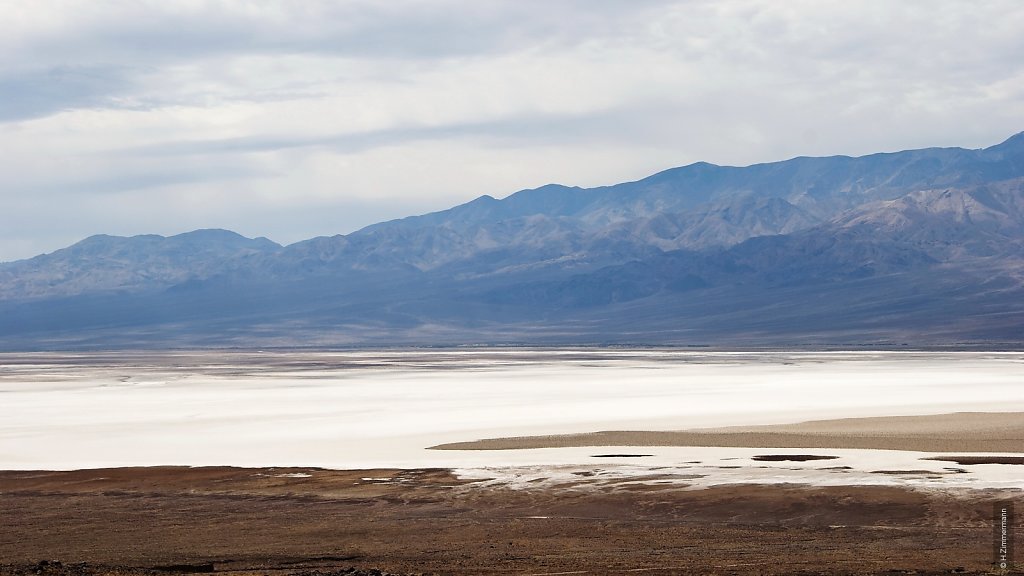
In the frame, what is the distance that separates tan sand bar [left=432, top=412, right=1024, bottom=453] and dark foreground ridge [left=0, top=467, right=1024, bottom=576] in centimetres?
727

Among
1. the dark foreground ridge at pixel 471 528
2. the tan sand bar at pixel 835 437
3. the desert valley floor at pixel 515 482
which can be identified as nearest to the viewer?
the dark foreground ridge at pixel 471 528

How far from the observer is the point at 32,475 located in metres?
29.0

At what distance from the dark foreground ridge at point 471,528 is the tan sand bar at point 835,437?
286 inches

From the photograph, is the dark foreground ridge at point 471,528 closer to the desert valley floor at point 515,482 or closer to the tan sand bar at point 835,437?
the desert valley floor at point 515,482

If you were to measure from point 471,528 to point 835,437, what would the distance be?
16054 mm

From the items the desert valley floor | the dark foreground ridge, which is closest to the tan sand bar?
the desert valley floor

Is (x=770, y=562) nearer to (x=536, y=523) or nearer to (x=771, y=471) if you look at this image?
(x=536, y=523)

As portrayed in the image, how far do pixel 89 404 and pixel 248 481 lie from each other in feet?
88.1

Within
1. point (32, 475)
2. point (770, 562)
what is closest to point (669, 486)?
point (770, 562)

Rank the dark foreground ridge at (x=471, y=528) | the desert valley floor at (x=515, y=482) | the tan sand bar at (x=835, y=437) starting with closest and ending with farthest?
the dark foreground ridge at (x=471, y=528) < the desert valley floor at (x=515, y=482) < the tan sand bar at (x=835, y=437)

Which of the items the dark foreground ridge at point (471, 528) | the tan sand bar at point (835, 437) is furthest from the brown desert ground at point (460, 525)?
the tan sand bar at point (835, 437)

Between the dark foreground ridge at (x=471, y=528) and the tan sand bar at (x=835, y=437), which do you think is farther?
the tan sand bar at (x=835, y=437)

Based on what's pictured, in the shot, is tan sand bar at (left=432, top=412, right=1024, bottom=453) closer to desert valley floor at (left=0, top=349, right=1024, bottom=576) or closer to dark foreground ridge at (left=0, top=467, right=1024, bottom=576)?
desert valley floor at (left=0, top=349, right=1024, bottom=576)

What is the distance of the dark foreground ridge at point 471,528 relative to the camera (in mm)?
18172
